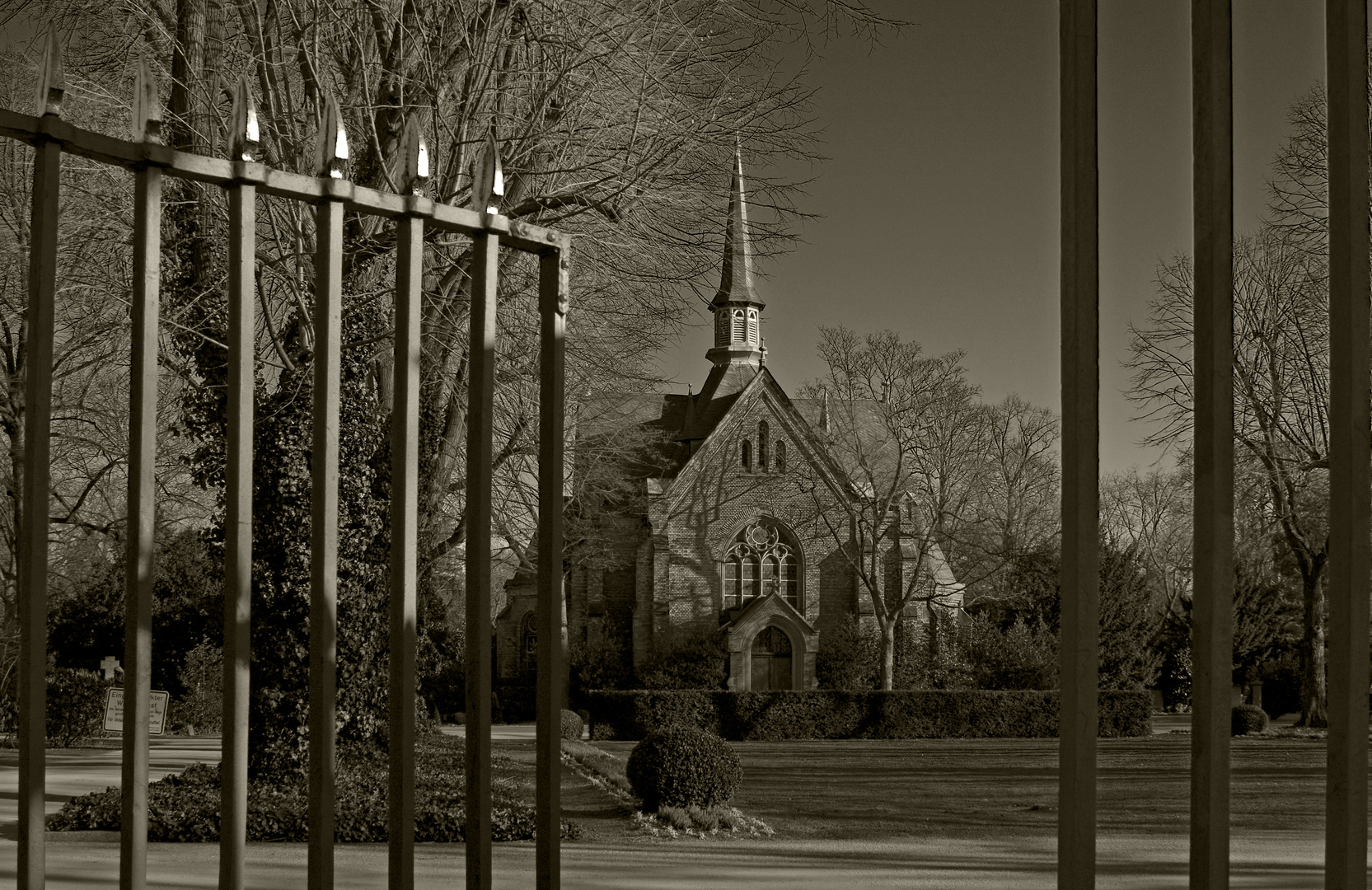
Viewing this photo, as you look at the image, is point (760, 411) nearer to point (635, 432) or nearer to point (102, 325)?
point (635, 432)

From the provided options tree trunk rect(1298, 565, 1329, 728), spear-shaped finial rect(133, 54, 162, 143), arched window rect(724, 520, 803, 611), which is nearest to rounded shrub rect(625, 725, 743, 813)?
spear-shaped finial rect(133, 54, 162, 143)

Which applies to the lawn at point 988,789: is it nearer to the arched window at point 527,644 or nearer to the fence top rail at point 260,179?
the fence top rail at point 260,179

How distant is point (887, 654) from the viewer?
32.2 meters

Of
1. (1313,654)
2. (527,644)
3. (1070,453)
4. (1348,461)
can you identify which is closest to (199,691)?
(527,644)

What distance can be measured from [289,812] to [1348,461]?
919 centimetres

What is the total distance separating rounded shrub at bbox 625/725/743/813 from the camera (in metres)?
11.9

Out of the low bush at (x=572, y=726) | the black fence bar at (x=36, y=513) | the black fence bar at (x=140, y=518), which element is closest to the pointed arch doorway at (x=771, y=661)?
the low bush at (x=572, y=726)

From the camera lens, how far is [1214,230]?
106 inches

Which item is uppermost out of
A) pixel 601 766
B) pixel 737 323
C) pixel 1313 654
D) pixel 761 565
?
pixel 737 323

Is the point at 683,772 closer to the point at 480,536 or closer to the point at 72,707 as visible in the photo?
the point at 480,536

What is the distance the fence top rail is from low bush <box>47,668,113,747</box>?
19.0 metres

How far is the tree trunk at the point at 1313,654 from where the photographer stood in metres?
27.3

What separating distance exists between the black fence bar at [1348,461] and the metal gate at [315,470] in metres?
1.76

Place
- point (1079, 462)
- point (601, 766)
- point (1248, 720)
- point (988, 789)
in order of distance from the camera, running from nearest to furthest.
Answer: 1. point (1079, 462)
2. point (988, 789)
3. point (601, 766)
4. point (1248, 720)
